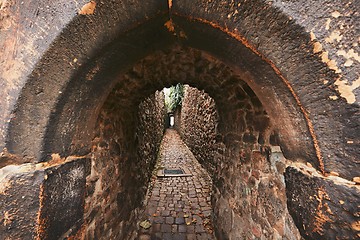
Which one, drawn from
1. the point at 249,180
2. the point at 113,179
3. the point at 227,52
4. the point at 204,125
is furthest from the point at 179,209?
the point at 227,52

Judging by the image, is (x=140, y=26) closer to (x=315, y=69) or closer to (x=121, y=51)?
(x=121, y=51)

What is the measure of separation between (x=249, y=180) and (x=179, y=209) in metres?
2.10

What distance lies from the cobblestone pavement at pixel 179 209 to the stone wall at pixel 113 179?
45cm

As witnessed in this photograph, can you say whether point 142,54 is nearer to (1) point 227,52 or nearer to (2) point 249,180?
(1) point 227,52

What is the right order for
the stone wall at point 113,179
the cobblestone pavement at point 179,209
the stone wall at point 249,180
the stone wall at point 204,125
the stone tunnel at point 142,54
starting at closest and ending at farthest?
the stone tunnel at point 142,54, the stone wall at point 249,180, the stone wall at point 113,179, the cobblestone pavement at point 179,209, the stone wall at point 204,125

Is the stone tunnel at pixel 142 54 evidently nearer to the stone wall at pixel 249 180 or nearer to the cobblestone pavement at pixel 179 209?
the stone wall at pixel 249 180

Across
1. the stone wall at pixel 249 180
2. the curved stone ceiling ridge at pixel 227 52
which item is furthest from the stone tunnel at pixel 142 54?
the stone wall at pixel 249 180

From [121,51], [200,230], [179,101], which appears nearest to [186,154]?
[200,230]

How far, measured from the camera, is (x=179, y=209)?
362 cm

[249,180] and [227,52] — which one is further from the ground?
[227,52]

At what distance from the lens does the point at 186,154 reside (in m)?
7.96

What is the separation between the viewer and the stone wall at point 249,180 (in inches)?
63.4

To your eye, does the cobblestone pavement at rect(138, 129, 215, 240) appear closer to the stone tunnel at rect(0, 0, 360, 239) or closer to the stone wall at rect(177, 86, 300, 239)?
the stone wall at rect(177, 86, 300, 239)

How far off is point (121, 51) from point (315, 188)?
132cm
